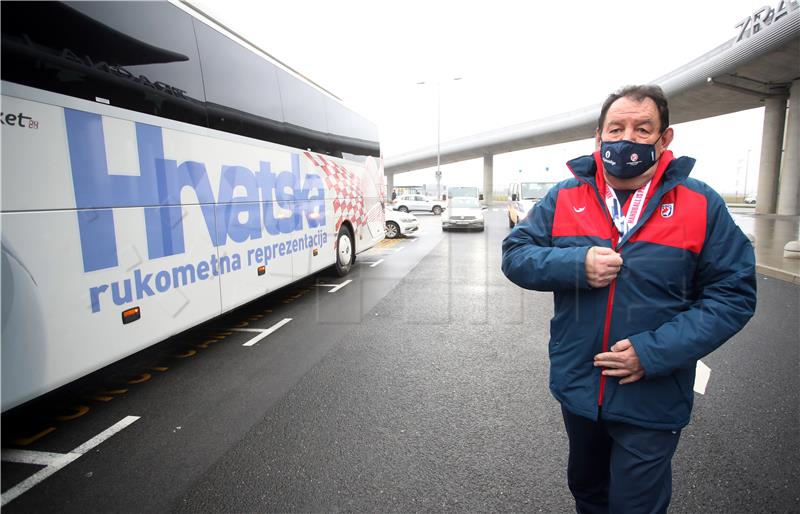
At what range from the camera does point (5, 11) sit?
2779mm

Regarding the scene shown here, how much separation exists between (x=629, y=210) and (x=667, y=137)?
34 cm

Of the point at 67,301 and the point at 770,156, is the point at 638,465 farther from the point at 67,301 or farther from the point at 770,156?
the point at 770,156

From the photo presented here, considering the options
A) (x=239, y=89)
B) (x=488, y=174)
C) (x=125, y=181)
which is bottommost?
(x=125, y=181)

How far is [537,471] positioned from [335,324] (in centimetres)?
376

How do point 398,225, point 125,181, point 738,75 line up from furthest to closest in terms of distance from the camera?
point 738,75
point 398,225
point 125,181

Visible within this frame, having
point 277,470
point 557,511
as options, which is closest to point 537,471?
point 557,511

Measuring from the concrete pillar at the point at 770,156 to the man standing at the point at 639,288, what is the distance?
30331mm

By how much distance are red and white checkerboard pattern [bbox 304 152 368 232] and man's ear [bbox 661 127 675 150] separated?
20.4 feet

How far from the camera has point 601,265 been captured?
63.1 inches

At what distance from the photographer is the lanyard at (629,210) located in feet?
5.65

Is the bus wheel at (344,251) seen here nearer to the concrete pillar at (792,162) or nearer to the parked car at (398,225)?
the parked car at (398,225)

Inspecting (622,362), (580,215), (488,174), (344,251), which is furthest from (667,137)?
(488,174)

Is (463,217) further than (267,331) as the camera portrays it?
Yes

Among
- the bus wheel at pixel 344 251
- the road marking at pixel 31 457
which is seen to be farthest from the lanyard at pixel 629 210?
the bus wheel at pixel 344 251
